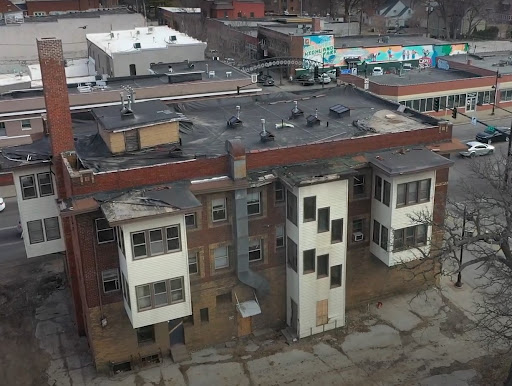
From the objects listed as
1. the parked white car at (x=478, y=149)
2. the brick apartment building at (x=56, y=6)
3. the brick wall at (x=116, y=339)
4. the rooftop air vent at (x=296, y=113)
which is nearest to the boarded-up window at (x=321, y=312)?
the brick wall at (x=116, y=339)

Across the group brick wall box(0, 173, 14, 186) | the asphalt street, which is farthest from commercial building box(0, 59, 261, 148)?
the asphalt street

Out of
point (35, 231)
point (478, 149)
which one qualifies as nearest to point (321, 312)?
point (35, 231)

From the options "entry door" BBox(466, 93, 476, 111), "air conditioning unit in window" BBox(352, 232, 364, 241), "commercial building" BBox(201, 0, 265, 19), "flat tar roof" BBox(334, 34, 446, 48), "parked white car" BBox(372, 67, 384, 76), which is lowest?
"entry door" BBox(466, 93, 476, 111)

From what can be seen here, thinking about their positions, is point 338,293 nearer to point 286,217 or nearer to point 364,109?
point 286,217

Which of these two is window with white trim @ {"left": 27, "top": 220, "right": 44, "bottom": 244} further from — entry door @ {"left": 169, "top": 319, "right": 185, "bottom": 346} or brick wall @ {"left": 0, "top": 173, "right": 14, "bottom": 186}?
brick wall @ {"left": 0, "top": 173, "right": 14, "bottom": 186}

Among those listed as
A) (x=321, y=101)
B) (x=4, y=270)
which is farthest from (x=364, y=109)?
(x=4, y=270)

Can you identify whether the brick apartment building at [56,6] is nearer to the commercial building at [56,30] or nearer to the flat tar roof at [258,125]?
the commercial building at [56,30]
